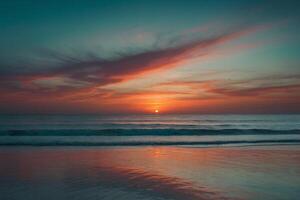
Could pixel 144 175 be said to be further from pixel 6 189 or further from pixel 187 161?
pixel 6 189

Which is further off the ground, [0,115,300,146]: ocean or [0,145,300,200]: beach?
[0,115,300,146]: ocean

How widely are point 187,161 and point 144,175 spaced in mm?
2750

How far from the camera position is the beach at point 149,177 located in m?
6.55

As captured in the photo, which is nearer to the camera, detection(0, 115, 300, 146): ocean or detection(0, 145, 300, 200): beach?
detection(0, 145, 300, 200): beach

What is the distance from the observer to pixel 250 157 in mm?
11672

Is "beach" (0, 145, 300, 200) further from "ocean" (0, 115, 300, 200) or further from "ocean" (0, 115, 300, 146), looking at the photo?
"ocean" (0, 115, 300, 146)

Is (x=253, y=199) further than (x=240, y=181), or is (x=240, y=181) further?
(x=240, y=181)

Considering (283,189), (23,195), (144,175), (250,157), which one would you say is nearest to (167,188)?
(144,175)

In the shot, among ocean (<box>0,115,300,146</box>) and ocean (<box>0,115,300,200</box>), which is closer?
ocean (<box>0,115,300,200</box>)

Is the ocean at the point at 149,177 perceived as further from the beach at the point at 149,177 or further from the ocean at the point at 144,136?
the ocean at the point at 144,136

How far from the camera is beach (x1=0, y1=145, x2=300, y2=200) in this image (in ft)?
21.5

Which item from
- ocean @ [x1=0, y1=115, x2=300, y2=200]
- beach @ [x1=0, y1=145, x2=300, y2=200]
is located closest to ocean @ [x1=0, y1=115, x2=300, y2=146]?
ocean @ [x1=0, y1=115, x2=300, y2=200]

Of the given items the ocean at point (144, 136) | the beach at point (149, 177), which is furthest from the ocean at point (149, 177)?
the ocean at point (144, 136)

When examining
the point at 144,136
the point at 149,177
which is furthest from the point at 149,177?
the point at 144,136
